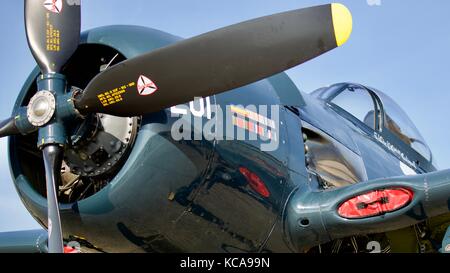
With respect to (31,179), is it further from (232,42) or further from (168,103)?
(232,42)

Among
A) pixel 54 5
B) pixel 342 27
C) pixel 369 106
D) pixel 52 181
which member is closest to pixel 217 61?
pixel 342 27

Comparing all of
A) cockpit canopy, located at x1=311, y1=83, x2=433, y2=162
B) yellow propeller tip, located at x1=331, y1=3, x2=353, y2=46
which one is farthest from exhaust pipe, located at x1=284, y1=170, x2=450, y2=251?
cockpit canopy, located at x1=311, y1=83, x2=433, y2=162

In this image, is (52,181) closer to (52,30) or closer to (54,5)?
(52,30)

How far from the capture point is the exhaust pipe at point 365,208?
6164mm

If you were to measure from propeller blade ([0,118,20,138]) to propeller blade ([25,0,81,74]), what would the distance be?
479 millimetres

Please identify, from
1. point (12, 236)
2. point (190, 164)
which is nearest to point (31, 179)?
point (190, 164)

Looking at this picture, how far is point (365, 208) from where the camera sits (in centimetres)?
628

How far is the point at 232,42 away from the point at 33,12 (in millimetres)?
1812

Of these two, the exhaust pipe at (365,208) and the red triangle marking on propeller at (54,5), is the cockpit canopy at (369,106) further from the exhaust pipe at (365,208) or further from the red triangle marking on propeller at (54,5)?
the red triangle marking on propeller at (54,5)

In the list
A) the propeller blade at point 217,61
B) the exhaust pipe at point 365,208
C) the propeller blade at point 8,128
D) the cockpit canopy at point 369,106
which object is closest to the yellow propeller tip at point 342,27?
the propeller blade at point 217,61

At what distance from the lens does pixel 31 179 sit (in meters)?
6.17

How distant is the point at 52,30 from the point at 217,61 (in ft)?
4.96

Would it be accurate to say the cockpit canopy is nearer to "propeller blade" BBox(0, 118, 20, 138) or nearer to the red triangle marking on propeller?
the red triangle marking on propeller

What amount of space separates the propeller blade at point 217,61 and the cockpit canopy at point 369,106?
3475 millimetres
